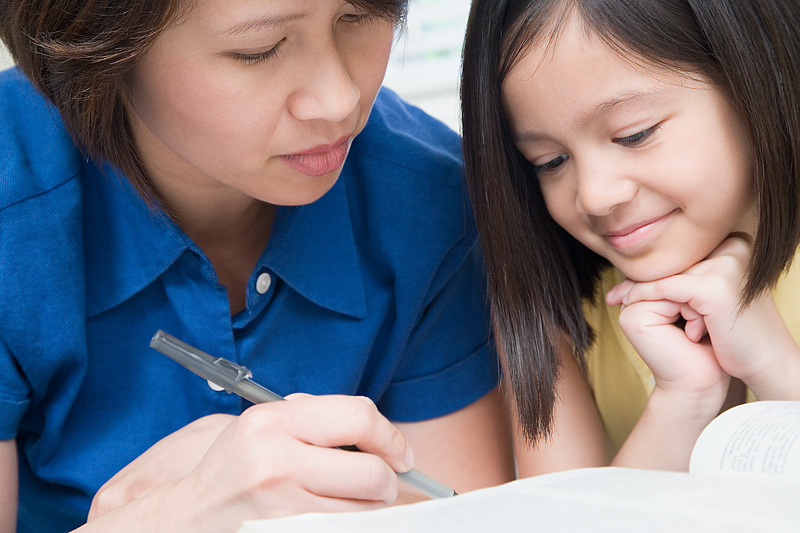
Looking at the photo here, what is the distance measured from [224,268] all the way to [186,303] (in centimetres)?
10

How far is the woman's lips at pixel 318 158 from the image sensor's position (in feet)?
2.37

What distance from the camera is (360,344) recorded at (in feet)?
2.95

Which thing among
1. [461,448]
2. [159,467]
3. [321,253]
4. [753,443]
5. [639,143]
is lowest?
[461,448]

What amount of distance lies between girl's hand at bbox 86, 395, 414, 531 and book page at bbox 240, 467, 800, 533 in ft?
0.25

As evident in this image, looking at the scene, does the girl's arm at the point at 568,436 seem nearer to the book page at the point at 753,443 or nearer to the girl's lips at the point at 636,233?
the girl's lips at the point at 636,233

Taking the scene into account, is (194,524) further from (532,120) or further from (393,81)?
(393,81)

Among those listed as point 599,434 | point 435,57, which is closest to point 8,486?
point 599,434

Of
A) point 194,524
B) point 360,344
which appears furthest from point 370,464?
point 360,344

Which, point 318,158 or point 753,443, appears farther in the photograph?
point 318,158

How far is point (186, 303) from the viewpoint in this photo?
821 mm

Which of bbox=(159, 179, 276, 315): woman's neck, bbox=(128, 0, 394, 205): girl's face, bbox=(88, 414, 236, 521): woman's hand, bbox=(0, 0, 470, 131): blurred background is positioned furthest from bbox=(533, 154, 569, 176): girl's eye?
bbox=(0, 0, 470, 131): blurred background

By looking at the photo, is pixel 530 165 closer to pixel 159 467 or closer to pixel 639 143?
pixel 639 143

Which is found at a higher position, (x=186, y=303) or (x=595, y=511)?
(x=595, y=511)

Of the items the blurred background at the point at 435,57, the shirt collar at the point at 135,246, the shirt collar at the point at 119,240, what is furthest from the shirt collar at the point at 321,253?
the blurred background at the point at 435,57
